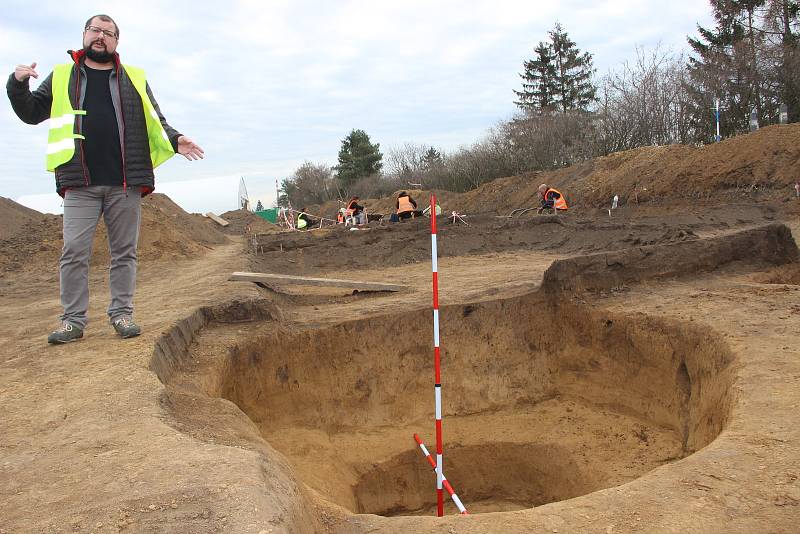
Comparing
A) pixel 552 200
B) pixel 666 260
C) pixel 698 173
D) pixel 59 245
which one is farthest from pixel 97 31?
pixel 698 173

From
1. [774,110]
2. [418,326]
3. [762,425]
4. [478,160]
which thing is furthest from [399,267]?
[478,160]

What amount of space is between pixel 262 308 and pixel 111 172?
8.48ft

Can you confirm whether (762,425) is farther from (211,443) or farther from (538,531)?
(211,443)

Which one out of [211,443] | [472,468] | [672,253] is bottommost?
[472,468]

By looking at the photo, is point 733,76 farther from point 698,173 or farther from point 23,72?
point 23,72

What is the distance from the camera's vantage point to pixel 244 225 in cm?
3075

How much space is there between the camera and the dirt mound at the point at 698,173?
1406 cm

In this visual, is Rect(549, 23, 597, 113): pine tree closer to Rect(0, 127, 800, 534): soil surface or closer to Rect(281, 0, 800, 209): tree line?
Rect(281, 0, 800, 209): tree line

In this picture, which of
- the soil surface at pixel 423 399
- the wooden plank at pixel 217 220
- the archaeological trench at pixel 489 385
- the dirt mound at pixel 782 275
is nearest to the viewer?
the soil surface at pixel 423 399

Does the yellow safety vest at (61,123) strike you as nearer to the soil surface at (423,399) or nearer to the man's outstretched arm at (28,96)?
the man's outstretched arm at (28,96)

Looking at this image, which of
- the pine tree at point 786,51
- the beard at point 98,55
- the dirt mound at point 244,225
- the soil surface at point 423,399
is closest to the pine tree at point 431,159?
the dirt mound at point 244,225

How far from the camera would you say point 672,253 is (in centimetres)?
688

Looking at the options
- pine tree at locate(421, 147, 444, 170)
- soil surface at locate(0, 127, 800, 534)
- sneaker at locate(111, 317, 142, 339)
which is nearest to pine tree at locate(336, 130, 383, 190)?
pine tree at locate(421, 147, 444, 170)

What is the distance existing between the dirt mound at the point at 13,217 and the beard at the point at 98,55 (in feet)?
51.0
